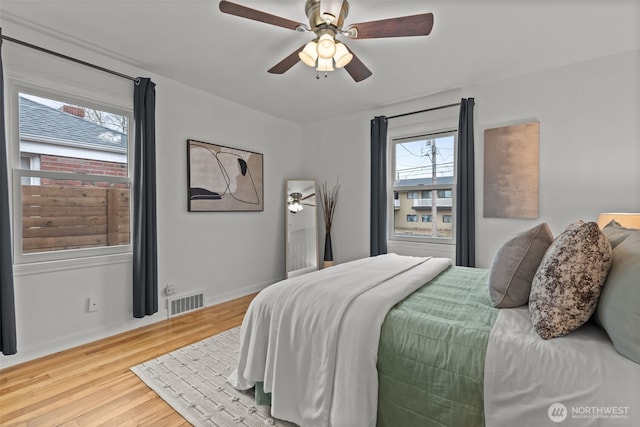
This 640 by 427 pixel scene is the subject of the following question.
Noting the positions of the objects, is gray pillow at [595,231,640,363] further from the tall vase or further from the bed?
the tall vase

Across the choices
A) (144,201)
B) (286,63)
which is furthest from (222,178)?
(286,63)

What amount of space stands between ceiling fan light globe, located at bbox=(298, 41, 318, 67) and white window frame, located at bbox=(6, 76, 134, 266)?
202 cm

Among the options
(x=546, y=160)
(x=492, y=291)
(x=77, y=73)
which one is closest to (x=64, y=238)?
(x=77, y=73)

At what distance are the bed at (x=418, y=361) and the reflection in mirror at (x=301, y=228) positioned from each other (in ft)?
8.64

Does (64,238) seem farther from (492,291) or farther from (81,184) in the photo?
(492,291)

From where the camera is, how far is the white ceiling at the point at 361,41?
2.07 m

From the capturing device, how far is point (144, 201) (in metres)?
2.89

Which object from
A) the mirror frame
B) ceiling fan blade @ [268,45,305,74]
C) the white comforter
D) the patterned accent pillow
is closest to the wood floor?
the white comforter

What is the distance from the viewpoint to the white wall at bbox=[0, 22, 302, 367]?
240 centimetres

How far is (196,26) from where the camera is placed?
7.51 ft

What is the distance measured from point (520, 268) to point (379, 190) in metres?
2.56

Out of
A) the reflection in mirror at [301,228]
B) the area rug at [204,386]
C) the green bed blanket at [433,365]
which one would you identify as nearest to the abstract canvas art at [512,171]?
the green bed blanket at [433,365]

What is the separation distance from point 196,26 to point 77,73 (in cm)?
124

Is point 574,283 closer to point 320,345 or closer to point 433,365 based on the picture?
point 433,365
